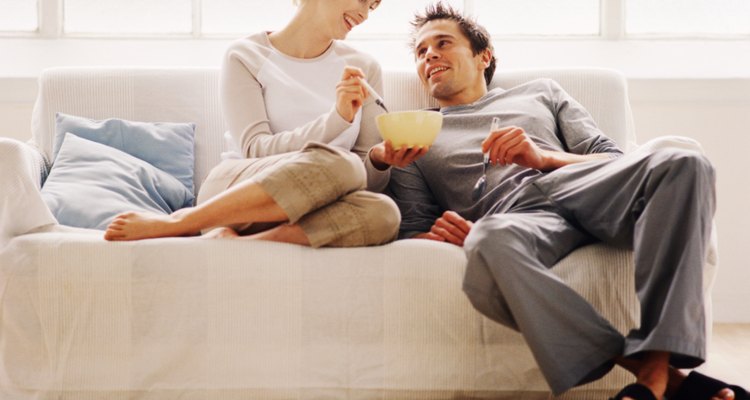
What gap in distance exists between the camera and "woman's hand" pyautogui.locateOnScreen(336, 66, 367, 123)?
6.83ft

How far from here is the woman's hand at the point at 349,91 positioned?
2082 mm

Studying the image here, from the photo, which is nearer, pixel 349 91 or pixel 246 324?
pixel 246 324

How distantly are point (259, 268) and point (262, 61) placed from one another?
2.38ft

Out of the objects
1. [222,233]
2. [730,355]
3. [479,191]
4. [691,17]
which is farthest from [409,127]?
[691,17]

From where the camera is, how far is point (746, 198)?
331 cm

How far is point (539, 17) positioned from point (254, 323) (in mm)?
2149

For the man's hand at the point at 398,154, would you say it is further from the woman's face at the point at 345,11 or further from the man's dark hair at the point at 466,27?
the man's dark hair at the point at 466,27

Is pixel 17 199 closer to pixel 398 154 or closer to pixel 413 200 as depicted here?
pixel 398 154

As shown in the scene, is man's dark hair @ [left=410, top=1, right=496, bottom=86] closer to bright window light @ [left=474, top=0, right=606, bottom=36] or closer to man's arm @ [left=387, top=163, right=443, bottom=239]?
man's arm @ [left=387, top=163, right=443, bottom=239]

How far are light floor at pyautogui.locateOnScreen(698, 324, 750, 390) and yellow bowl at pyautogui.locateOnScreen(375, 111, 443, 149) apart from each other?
0.92 meters

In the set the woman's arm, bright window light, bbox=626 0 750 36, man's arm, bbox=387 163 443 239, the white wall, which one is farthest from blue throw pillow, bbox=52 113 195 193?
bright window light, bbox=626 0 750 36

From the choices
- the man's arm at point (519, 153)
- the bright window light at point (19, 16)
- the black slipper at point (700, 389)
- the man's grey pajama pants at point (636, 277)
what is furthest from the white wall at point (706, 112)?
the black slipper at point (700, 389)

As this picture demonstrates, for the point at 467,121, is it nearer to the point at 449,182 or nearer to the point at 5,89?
the point at 449,182

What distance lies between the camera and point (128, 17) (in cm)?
349
